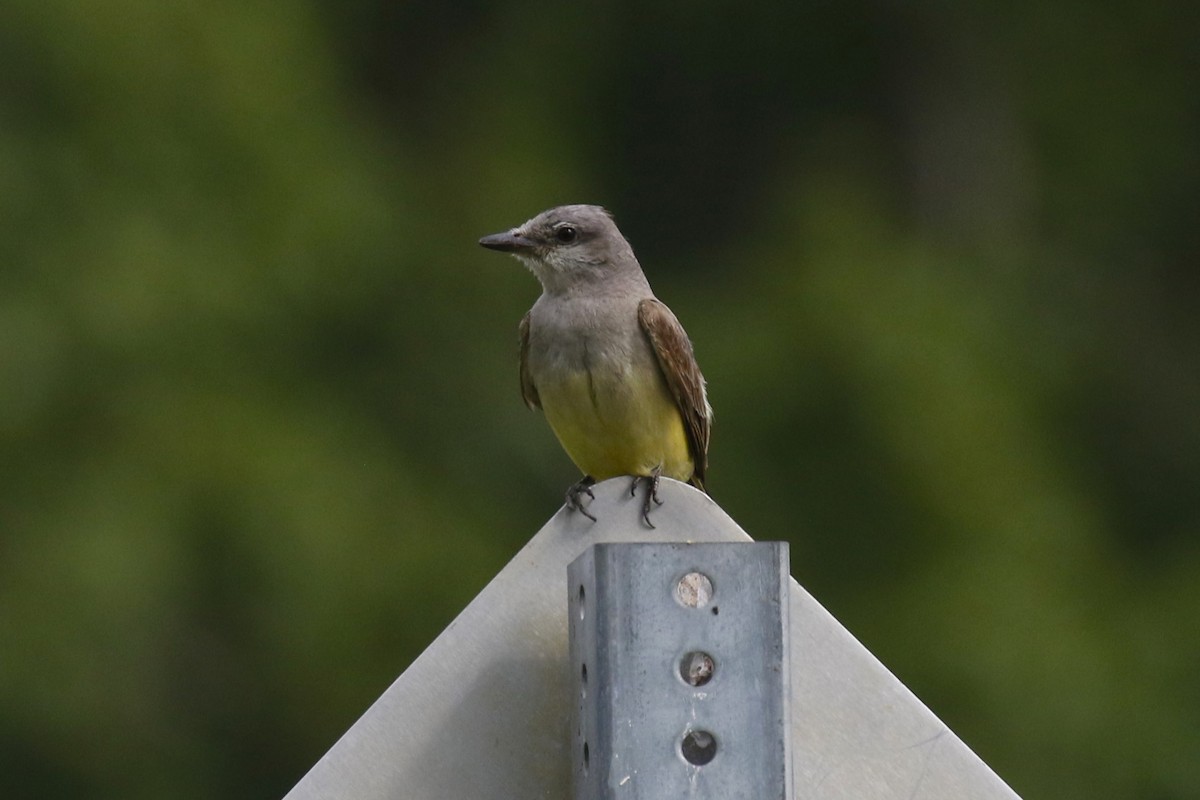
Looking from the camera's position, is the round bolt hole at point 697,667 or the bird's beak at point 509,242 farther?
the bird's beak at point 509,242

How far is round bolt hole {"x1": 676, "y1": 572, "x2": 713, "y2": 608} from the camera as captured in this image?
2086mm

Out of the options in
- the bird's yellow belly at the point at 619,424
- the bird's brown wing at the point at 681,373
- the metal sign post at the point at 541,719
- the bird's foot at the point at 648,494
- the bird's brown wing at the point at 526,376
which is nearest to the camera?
the metal sign post at the point at 541,719

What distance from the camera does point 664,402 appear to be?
461 centimetres

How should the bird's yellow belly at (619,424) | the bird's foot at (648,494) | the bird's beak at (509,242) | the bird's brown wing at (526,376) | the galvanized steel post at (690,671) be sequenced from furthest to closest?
the bird's beak at (509,242)
the bird's brown wing at (526,376)
the bird's yellow belly at (619,424)
the bird's foot at (648,494)
the galvanized steel post at (690,671)

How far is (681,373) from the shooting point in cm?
463

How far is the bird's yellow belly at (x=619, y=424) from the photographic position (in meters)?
4.50

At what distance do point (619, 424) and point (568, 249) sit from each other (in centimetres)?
72

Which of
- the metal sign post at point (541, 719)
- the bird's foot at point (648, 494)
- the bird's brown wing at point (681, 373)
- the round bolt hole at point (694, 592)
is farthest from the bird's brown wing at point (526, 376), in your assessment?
the round bolt hole at point (694, 592)

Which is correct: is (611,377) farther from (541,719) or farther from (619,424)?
(541,719)

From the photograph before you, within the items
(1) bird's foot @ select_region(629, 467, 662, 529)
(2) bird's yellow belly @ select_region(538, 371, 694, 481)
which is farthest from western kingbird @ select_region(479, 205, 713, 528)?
(1) bird's foot @ select_region(629, 467, 662, 529)

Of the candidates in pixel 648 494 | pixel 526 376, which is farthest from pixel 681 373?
pixel 648 494

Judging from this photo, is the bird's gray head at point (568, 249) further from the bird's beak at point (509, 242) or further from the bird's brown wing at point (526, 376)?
the bird's brown wing at point (526, 376)

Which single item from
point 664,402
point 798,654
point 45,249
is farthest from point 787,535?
point 798,654

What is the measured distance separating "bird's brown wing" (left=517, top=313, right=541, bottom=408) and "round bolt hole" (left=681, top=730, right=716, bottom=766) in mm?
2757
